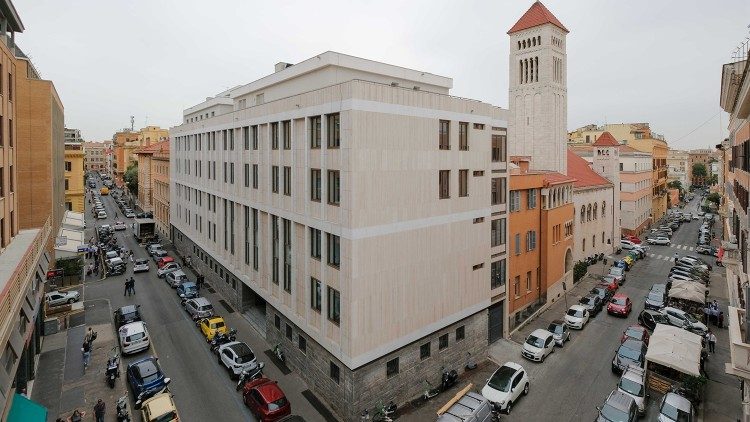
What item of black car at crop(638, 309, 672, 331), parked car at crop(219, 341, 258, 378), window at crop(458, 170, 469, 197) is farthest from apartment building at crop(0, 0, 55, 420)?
black car at crop(638, 309, 672, 331)

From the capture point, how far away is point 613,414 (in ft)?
65.8

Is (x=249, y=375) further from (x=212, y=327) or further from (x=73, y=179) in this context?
(x=73, y=179)

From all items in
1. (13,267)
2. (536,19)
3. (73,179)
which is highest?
(536,19)

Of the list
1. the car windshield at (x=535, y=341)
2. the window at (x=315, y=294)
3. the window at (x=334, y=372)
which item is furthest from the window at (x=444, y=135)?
the car windshield at (x=535, y=341)

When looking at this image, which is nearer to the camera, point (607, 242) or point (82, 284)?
point (82, 284)

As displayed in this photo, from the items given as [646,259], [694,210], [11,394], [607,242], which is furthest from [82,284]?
[694,210]

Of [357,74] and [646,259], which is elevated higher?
[357,74]

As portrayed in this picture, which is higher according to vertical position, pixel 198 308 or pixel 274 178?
pixel 274 178

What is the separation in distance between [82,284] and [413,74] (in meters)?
39.7

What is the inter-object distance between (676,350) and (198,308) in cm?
3285

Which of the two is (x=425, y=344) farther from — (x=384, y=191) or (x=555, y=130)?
(x=555, y=130)

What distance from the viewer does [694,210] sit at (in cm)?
11412

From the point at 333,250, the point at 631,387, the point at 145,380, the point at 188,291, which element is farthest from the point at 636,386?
the point at 188,291

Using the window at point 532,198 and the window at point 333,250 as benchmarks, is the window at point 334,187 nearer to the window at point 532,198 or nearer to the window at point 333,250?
the window at point 333,250
